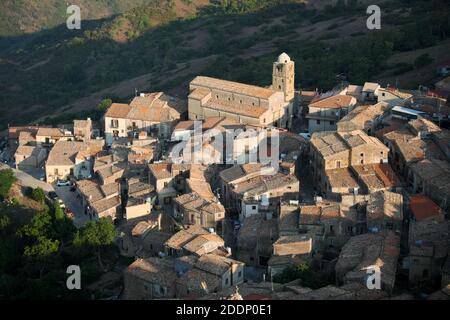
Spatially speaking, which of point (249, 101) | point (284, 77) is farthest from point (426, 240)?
point (284, 77)

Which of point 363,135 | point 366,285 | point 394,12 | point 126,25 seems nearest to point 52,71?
point 126,25

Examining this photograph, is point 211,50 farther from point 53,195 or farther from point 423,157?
point 423,157

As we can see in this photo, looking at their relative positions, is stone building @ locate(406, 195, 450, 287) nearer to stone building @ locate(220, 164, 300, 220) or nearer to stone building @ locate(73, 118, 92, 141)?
stone building @ locate(220, 164, 300, 220)

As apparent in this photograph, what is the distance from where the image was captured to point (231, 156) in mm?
41094

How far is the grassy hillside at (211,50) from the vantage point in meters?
59.1

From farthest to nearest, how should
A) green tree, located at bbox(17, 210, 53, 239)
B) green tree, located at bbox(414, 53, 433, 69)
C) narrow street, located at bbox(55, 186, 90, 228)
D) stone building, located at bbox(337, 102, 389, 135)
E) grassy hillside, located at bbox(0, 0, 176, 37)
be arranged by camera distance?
grassy hillside, located at bbox(0, 0, 176, 37)
green tree, located at bbox(414, 53, 433, 69)
stone building, located at bbox(337, 102, 389, 135)
narrow street, located at bbox(55, 186, 90, 228)
green tree, located at bbox(17, 210, 53, 239)

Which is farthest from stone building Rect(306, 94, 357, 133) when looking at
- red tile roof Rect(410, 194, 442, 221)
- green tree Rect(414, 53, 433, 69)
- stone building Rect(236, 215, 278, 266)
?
stone building Rect(236, 215, 278, 266)

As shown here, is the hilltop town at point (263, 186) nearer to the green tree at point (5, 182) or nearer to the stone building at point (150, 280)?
the stone building at point (150, 280)

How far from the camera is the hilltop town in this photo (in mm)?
30547

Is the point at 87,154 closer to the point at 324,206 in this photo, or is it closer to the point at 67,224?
the point at 67,224

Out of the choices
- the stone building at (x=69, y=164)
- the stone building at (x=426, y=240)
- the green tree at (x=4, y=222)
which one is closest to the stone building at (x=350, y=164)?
the stone building at (x=426, y=240)

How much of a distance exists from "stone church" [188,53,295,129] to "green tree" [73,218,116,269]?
12.0 metres

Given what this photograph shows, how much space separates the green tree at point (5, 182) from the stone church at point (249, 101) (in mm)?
10853

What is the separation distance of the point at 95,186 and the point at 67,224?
3.15 meters
